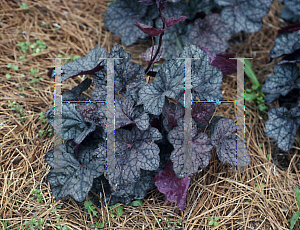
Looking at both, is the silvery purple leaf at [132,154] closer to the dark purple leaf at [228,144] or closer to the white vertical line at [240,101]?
the dark purple leaf at [228,144]

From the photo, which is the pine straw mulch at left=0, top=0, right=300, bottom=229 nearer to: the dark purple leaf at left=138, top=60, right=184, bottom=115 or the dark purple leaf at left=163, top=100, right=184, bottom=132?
the dark purple leaf at left=163, top=100, right=184, bottom=132

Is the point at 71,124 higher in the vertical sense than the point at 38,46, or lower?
lower

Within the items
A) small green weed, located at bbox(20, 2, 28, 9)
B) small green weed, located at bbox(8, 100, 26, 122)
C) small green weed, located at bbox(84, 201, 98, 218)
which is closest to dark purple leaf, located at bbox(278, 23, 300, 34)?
small green weed, located at bbox(84, 201, 98, 218)

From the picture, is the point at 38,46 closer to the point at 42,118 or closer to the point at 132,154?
the point at 42,118

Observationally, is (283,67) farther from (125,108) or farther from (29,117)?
(29,117)

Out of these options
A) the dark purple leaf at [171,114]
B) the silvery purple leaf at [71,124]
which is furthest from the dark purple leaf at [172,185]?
the silvery purple leaf at [71,124]

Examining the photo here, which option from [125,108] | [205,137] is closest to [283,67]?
[205,137]

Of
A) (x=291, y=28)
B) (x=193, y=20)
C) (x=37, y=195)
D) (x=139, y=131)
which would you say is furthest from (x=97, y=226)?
(x=291, y=28)
